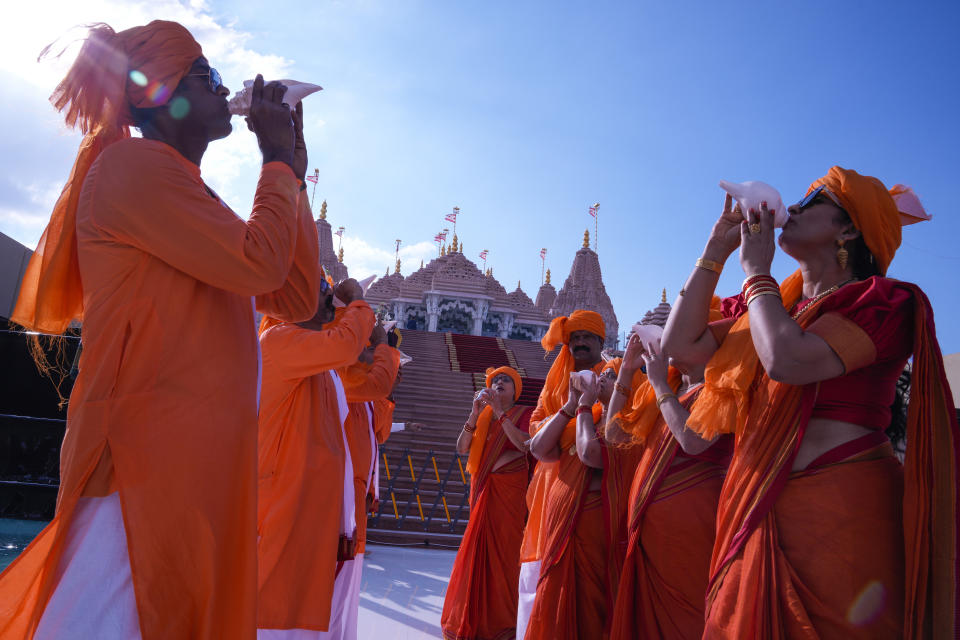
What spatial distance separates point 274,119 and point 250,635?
3.79 ft

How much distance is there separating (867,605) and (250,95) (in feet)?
6.06

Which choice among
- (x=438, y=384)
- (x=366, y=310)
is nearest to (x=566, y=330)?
(x=366, y=310)

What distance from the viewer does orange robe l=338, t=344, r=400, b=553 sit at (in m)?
3.42

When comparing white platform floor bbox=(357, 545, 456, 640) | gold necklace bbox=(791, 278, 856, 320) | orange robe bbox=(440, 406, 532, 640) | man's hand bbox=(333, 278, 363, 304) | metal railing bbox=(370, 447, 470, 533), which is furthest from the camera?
metal railing bbox=(370, 447, 470, 533)

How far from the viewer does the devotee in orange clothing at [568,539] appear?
291cm

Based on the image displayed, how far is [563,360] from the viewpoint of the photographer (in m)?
3.86

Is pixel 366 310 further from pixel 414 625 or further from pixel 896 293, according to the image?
pixel 414 625

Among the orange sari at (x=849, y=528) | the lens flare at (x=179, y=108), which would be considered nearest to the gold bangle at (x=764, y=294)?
the orange sari at (x=849, y=528)

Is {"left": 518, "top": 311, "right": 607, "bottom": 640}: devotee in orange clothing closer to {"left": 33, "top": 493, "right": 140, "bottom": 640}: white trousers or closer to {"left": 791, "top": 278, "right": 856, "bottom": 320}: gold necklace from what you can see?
{"left": 791, "top": 278, "right": 856, "bottom": 320}: gold necklace

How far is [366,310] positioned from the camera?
9.34ft

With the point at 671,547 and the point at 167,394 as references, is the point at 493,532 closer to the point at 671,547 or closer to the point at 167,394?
the point at 671,547

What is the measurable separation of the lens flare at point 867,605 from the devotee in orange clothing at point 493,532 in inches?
114

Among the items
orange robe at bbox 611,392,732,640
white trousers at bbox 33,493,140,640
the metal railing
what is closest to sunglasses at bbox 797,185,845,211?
orange robe at bbox 611,392,732,640

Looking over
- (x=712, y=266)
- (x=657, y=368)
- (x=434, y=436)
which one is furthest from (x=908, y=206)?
(x=434, y=436)
